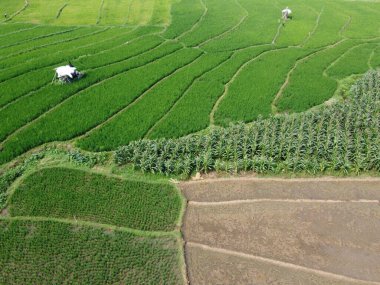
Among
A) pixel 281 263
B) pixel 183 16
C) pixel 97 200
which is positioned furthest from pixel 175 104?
pixel 183 16

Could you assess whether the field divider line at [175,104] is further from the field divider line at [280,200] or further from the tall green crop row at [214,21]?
the field divider line at [280,200]

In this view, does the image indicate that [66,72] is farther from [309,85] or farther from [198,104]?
[309,85]

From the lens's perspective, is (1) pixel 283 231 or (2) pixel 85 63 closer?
(1) pixel 283 231

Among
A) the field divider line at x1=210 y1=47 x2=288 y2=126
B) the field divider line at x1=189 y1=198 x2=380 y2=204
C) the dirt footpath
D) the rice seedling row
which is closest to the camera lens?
the dirt footpath

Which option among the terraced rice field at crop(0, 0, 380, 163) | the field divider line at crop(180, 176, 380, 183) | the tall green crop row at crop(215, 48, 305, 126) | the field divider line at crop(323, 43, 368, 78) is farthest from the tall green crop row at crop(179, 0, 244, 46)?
the field divider line at crop(180, 176, 380, 183)

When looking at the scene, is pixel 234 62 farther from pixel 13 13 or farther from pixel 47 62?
pixel 13 13

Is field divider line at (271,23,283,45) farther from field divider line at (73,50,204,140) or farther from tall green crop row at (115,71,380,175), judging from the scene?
tall green crop row at (115,71,380,175)

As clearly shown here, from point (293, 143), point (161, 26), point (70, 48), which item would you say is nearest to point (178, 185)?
point (293, 143)
